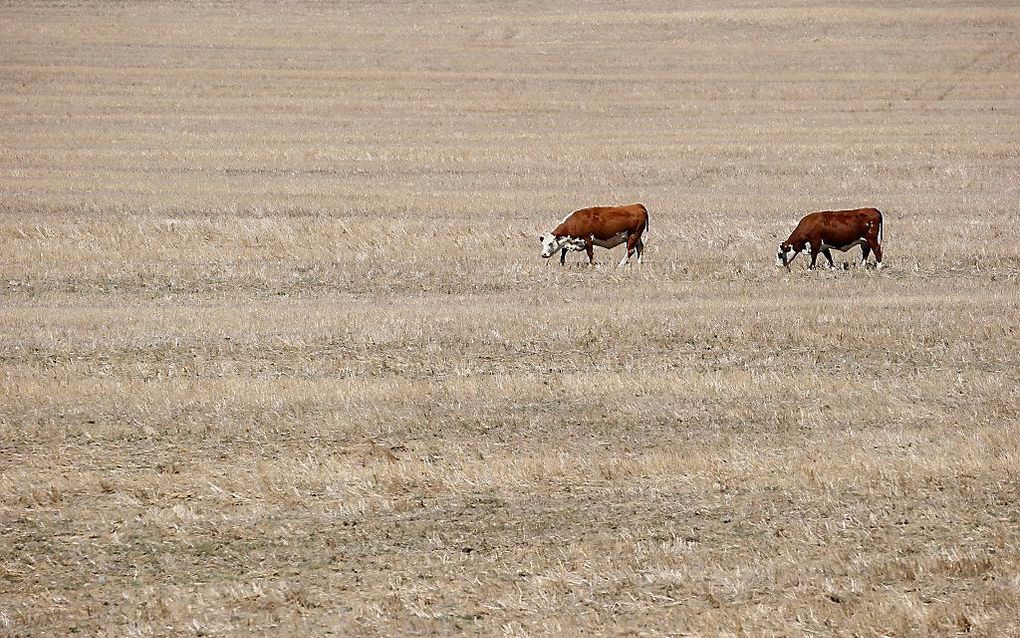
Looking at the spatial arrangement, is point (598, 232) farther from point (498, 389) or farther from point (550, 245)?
point (498, 389)

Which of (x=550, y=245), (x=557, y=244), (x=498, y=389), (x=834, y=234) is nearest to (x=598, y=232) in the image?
(x=557, y=244)

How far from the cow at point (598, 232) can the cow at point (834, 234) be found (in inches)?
89.7

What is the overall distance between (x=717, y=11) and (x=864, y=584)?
52.6 metres

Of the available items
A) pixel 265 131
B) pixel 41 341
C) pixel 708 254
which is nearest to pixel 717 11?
pixel 265 131

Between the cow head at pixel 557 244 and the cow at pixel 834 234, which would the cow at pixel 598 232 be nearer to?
the cow head at pixel 557 244

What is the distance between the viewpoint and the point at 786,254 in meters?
20.9

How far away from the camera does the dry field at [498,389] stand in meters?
8.99

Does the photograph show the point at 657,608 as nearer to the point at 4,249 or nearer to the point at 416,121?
the point at 4,249

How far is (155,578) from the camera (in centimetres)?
922

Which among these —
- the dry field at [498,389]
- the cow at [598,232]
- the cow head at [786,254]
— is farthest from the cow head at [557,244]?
the cow head at [786,254]

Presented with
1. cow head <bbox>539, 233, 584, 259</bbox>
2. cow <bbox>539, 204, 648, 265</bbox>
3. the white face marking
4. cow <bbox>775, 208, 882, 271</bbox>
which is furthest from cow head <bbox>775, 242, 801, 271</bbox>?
the white face marking

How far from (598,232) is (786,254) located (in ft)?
9.72

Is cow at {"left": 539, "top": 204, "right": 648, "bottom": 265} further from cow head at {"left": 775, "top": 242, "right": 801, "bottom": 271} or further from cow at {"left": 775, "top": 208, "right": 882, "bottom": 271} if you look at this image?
cow at {"left": 775, "top": 208, "right": 882, "bottom": 271}

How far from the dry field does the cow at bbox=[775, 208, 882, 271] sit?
56cm
